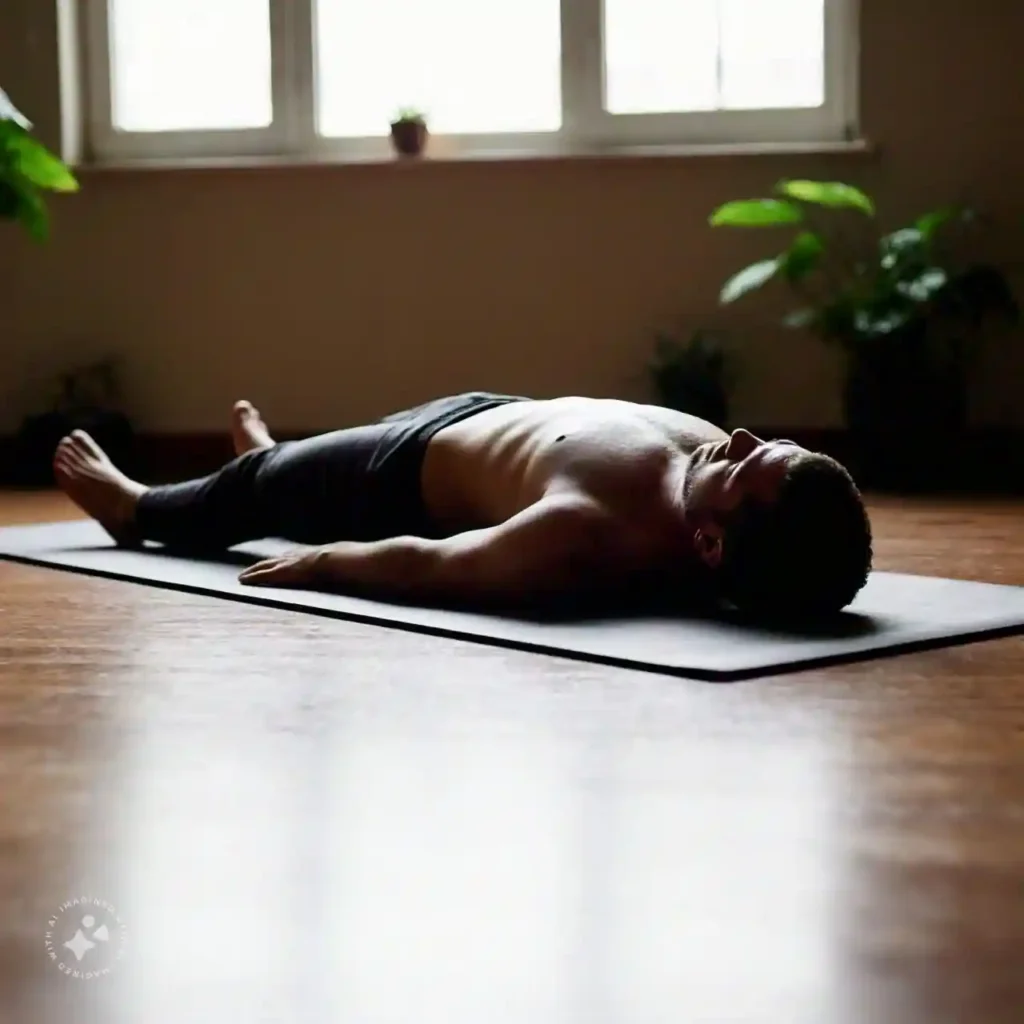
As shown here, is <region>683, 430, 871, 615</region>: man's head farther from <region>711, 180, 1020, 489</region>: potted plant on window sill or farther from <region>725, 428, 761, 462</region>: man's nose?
<region>711, 180, 1020, 489</region>: potted plant on window sill

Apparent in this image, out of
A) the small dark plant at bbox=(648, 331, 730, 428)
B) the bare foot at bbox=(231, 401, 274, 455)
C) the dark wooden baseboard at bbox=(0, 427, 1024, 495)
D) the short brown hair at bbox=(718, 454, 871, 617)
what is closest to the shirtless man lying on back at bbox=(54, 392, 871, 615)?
the short brown hair at bbox=(718, 454, 871, 617)

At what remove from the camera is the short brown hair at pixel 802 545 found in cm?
196

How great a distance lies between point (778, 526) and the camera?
6.47ft

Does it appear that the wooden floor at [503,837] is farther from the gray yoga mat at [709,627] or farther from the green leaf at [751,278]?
the green leaf at [751,278]

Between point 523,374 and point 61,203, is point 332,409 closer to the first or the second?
point 523,374

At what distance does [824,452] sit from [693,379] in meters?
0.43

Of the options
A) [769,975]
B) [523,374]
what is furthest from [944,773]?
[523,374]

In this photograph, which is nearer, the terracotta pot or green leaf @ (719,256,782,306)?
green leaf @ (719,256,782,306)

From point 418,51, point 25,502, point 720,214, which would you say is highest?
point 418,51

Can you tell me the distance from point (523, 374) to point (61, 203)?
4.39 feet

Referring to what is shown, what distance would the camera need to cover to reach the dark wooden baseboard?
4.20 meters

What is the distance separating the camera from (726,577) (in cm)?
208

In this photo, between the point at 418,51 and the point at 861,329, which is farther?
the point at 418,51

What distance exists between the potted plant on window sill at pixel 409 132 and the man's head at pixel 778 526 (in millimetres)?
2586
